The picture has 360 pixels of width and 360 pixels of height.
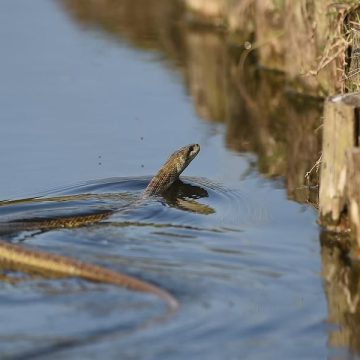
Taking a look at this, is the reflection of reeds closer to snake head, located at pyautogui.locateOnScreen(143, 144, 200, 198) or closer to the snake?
the snake

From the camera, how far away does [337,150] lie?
9.40 metres

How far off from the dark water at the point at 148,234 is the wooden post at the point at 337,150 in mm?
303

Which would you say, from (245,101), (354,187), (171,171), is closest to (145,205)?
(171,171)

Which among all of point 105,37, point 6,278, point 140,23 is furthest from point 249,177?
point 140,23

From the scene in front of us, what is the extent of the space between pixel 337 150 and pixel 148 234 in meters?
1.70

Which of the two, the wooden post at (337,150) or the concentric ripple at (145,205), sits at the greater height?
the wooden post at (337,150)

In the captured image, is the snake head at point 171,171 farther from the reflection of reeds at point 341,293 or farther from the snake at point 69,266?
the reflection of reeds at point 341,293

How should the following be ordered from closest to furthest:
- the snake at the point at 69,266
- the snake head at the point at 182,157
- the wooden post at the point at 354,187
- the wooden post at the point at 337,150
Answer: the snake at the point at 69,266
the wooden post at the point at 354,187
the wooden post at the point at 337,150
the snake head at the point at 182,157

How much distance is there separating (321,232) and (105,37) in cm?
1378

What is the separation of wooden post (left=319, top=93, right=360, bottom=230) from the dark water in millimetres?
303

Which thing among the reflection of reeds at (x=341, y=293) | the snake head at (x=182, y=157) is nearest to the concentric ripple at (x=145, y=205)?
the snake head at (x=182, y=157)

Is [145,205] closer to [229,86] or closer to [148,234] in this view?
[148,234]

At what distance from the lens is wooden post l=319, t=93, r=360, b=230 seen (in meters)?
9.29

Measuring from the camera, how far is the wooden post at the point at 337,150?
9289mm
